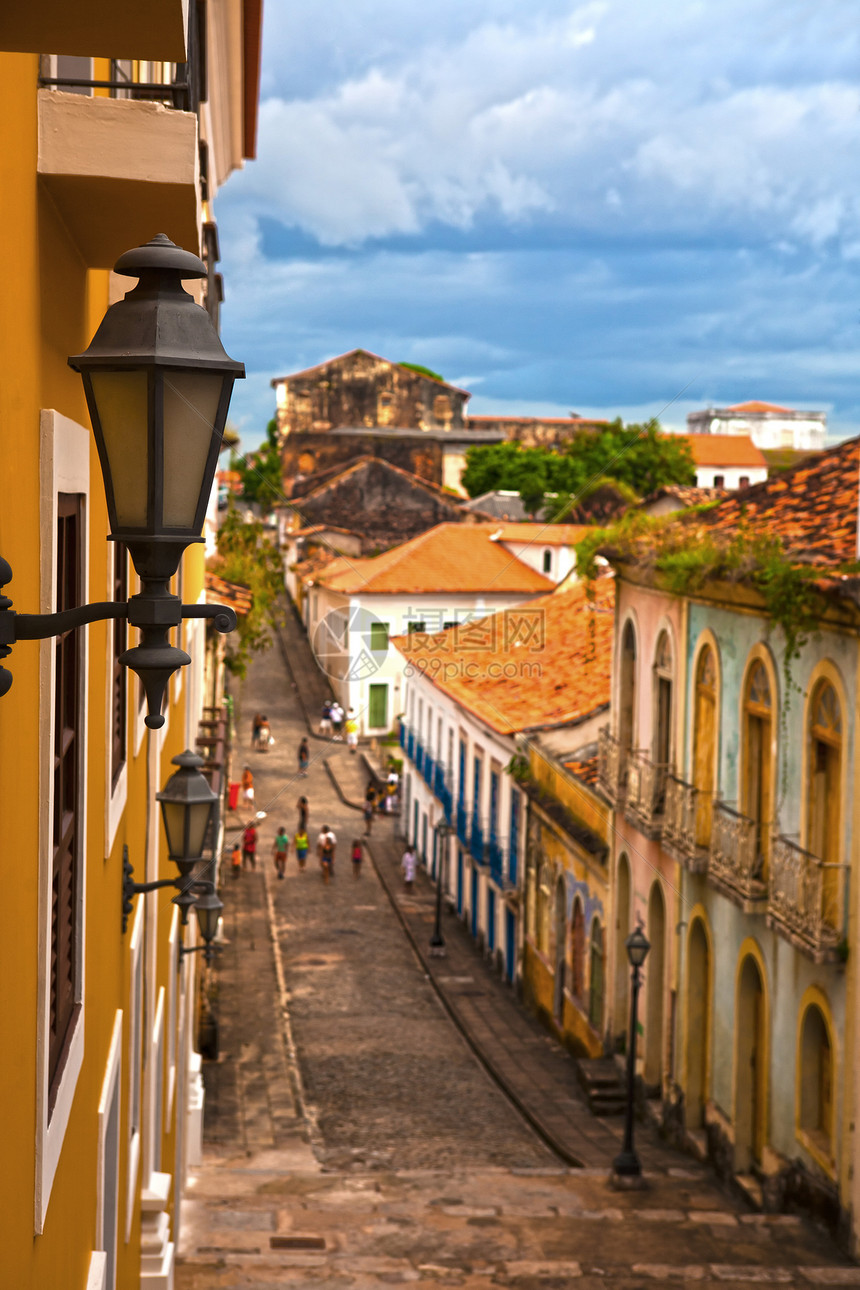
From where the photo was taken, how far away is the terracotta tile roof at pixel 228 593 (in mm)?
19703

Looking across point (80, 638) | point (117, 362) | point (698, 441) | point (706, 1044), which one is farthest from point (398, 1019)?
point (698, 441)

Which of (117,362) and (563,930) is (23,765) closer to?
(117,362)

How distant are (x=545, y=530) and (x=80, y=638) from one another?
132 ft

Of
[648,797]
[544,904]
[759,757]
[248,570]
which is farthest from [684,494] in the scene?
[759,757]

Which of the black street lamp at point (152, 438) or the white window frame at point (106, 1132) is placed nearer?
the black street lamp at point (152, 438)

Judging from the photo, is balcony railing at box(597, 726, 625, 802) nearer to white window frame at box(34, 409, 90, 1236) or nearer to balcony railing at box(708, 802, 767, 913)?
balcony railing at box(708, 802, 767, 913)

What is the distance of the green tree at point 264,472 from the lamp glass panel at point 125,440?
209 feet

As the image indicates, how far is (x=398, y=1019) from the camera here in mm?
23391

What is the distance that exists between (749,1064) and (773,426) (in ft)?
217

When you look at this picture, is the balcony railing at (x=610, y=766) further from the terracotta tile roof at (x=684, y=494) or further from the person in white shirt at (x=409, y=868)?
the person in white shirt at (x=409, y=868)

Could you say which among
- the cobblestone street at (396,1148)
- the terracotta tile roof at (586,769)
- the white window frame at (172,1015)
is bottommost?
the cobblestone street at (396,1148)

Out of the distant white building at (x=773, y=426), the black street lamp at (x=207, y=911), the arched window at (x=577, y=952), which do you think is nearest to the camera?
the black street lamp at (x=207, y=911)

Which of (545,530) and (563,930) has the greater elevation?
(545,530)

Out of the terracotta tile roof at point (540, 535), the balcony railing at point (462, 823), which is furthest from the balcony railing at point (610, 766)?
the terracotta tile roof at point (540, 535)
